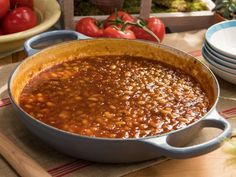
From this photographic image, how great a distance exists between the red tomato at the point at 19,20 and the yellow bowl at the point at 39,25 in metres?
0.04

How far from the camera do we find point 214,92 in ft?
3.39

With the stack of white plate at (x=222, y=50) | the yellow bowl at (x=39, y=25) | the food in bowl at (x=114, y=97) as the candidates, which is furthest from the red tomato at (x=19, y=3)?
the stack of white plate at (x=222, y=50)

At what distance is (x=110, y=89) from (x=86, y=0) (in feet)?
2.31

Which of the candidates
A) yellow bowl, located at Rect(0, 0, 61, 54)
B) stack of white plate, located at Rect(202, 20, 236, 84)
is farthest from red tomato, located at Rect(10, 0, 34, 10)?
stack of white plate, located at Rect(202, 20, 236, 84)

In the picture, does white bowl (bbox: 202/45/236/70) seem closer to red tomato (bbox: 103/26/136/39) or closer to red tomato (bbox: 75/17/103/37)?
red tomato (bbox: 103/26/136/39)

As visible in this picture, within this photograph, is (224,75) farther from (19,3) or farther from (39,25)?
(19,3)

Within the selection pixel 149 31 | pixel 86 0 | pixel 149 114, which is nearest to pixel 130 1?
pixel 86 0

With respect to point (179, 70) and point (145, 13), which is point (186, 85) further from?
point (145, 13)

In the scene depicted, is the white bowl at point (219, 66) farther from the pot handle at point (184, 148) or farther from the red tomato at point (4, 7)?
the red tomato at point (4, 7)

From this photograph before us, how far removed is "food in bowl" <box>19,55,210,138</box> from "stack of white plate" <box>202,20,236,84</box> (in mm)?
108

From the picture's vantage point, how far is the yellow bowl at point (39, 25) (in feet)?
4.35

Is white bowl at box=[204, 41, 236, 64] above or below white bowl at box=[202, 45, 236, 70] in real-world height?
above

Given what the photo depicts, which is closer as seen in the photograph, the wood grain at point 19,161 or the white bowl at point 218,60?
the wood grain at point 19,161

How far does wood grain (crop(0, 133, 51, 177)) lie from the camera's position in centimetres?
85
